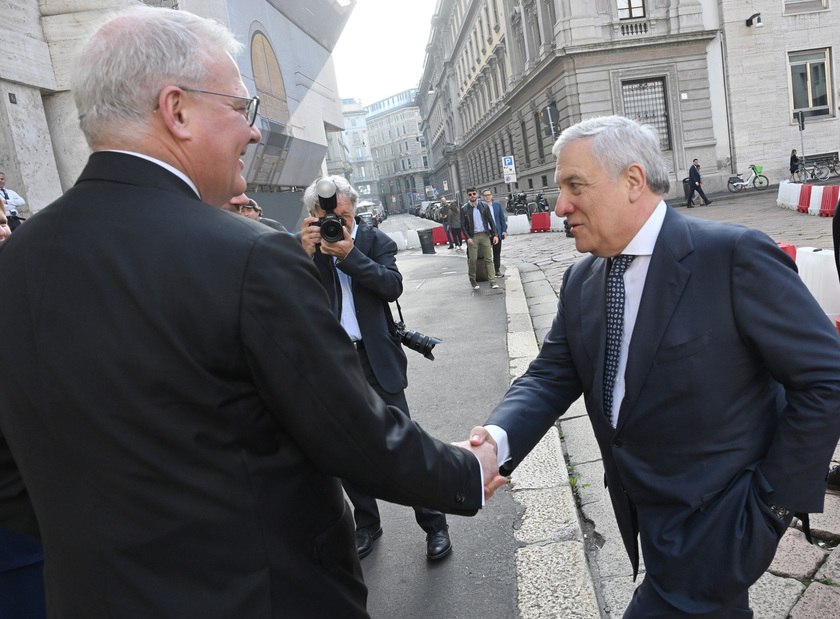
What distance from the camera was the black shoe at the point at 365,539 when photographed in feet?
11.1

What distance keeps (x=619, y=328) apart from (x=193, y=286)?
4.19 ft

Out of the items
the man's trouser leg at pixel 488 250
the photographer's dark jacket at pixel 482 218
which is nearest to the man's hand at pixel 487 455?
the man's trouser leg at pixel 488 250

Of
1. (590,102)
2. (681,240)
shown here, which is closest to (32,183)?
(681,240)

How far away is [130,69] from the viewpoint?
121cm

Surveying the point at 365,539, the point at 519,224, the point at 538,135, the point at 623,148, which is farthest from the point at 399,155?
the point at 623,148

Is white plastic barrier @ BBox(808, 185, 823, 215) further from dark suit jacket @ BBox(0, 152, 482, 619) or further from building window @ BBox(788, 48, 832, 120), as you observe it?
dark suit jacket @ BBox(0, 152, 482, 619)

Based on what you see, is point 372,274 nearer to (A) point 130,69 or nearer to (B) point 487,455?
(B) point 487,455

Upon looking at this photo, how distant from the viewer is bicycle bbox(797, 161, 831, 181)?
81.7 ft

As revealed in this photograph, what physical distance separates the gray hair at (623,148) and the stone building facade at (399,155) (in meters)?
113

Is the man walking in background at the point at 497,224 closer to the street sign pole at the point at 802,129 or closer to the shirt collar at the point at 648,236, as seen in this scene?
the shirt collar at the point at 648,236

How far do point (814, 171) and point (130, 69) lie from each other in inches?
1162

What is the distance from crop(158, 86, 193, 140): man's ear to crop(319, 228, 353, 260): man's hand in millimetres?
1991

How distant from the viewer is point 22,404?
1.20m

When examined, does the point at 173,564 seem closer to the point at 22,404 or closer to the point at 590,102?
the point at 22,404
